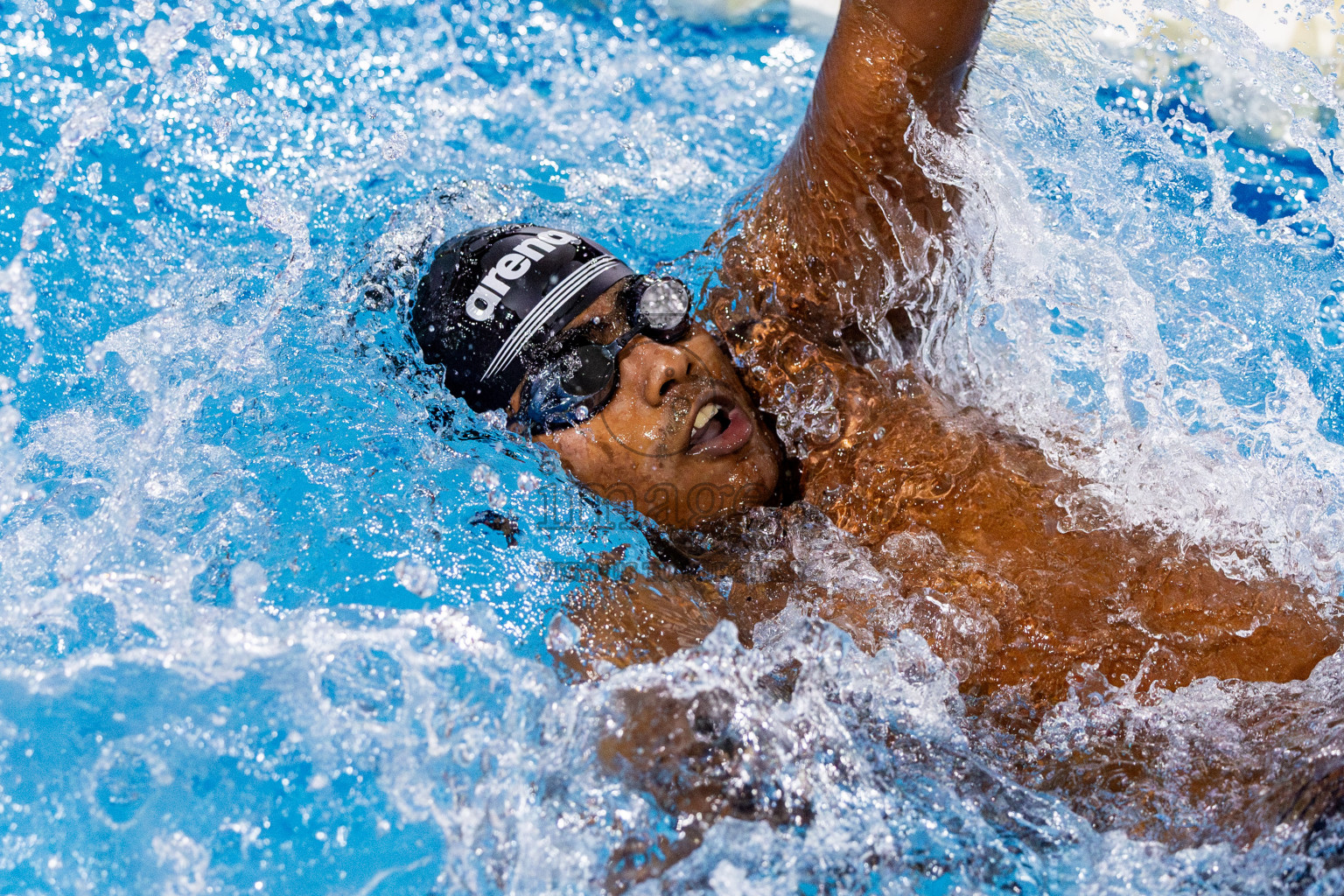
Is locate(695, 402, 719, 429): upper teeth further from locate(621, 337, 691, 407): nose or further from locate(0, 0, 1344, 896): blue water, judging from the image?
locate(0, 0, 1344, 896): blue water

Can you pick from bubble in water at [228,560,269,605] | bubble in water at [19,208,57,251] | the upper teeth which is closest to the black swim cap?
the upper teeth

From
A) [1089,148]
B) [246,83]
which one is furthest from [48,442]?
[1089,148]

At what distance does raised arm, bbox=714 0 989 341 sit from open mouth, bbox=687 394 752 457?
37 centimetres

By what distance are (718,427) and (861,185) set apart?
2.19ft

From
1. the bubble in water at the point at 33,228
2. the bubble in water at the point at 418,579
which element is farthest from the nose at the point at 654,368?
the bubble in water at the point at 33,228

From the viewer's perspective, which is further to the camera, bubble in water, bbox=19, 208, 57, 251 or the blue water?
bubble in water, bbox=19, 208, 57, 251

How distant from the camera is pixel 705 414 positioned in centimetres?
210

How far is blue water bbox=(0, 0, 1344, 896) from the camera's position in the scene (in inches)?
62.9

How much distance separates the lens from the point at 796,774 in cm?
156

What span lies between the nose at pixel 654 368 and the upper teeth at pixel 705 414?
8 centimetres

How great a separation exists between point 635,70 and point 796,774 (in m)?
2.85

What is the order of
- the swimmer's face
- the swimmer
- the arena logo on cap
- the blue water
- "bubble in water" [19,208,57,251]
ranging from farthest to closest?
"bubble in water" [19,208,57,251] < the arena logo on cap < the swimmer's face < the swimmer < the blue water

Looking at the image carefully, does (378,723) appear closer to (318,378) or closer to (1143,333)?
(318,378)

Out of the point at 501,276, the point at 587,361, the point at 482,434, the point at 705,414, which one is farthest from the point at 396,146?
the point at 705,414
